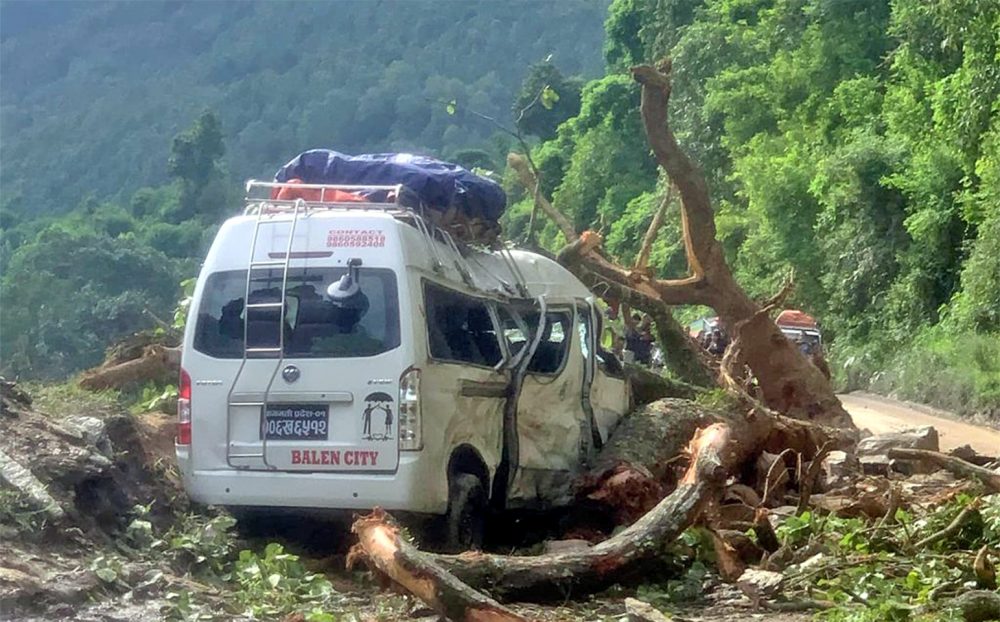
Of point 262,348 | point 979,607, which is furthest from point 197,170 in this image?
point 979,607

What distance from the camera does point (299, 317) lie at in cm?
773

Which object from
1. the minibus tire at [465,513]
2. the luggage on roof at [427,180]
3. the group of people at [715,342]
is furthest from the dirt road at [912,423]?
the minibus tire at [465,513]

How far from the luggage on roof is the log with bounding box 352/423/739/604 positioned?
2.41 meters

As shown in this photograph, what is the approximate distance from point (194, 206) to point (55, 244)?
2319 cm

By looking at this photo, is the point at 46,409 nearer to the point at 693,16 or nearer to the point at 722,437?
the point at 722,437

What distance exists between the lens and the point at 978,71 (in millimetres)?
20578

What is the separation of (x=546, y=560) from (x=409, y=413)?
3.95ft

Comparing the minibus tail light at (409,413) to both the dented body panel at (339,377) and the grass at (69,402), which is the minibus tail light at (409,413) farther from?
the grass at (69,402)

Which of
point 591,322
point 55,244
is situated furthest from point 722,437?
point 55,244

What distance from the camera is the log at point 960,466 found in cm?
848

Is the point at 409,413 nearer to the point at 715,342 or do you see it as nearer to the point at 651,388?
the point at 651,388

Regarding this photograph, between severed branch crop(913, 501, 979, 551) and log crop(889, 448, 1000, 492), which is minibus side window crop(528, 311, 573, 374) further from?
severed branch crop(913, 501, 979, 551)

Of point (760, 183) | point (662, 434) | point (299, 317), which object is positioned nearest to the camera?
point (299, 317)

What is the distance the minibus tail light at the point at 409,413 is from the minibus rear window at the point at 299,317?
205 millimetres
